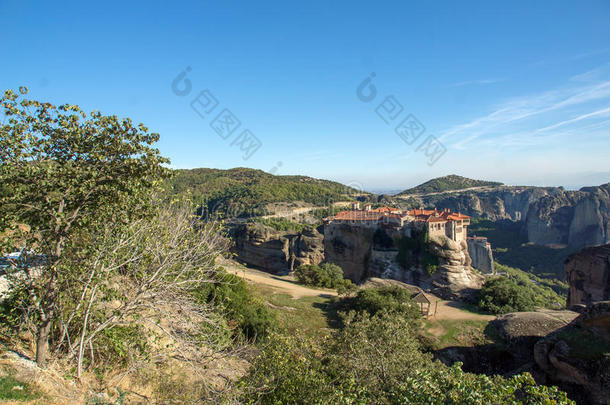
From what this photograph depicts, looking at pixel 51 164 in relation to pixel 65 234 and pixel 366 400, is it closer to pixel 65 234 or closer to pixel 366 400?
pixel 65 234

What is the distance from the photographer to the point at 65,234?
7031mm

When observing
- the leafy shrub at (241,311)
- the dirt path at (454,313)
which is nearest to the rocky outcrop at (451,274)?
the dirt path at (454,313)

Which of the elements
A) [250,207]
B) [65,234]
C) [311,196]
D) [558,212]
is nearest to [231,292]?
[65,234]

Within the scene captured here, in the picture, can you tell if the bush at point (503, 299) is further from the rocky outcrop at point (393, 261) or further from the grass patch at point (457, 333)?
the grass patch at point (457, 333)

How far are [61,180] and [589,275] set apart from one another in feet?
136

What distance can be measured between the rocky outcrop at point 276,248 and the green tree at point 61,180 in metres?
43.7

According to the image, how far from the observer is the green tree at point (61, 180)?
6.44m

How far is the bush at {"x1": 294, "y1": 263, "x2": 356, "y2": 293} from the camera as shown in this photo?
3600cm

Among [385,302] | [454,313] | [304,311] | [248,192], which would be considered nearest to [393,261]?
[454,313]

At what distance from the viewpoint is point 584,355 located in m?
13.6

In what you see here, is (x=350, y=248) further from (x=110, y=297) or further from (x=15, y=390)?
(x=15, y=390)

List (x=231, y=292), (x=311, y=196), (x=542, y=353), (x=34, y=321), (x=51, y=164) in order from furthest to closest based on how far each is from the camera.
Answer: (x=311, y=196) → (x=231, y=292) → (x=542, y=353) → (x=34, y=321) → (x=51, y=164)

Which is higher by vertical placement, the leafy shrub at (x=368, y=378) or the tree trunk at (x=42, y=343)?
the tree trunk at (x=42, y=343)

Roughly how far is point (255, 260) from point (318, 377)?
157ft
